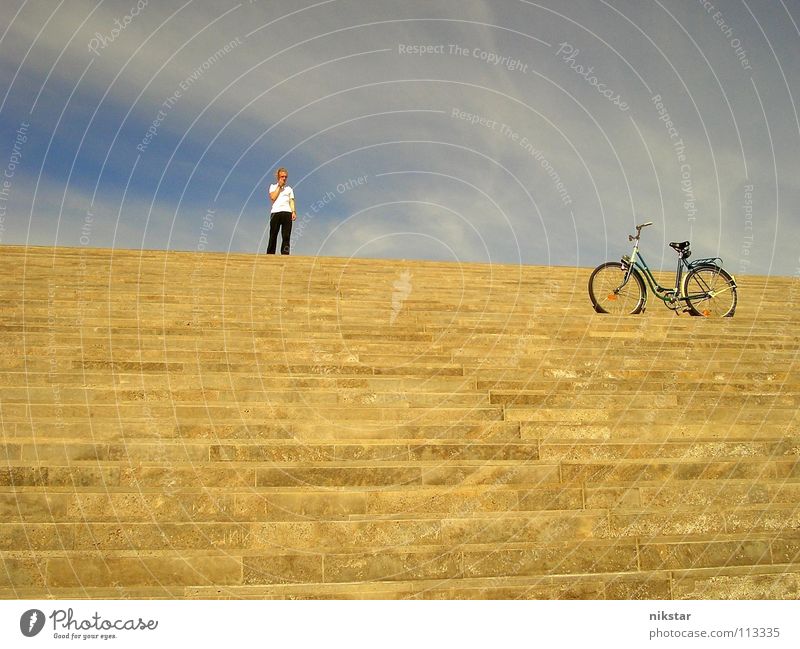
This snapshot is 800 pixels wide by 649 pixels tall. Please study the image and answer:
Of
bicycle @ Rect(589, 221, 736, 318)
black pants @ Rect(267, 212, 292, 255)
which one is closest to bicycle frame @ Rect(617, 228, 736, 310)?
bicycle @ Rect(589, 221, 736, 318)

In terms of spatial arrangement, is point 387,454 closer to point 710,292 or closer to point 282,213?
point 710,292

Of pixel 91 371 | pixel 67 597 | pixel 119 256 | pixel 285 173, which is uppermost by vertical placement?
pixel 285 173

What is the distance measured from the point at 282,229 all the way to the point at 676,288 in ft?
24.2

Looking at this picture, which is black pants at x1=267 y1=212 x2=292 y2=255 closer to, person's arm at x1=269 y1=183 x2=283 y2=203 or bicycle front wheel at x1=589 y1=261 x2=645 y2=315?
person's arm at x1=269 y1=183 x2=283 y2=203

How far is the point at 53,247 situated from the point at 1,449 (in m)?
7.35

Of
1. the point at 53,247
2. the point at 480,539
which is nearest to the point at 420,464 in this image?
the point at 480,539

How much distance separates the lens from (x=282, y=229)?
12766 millimetres

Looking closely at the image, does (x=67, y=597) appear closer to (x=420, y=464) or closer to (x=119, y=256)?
(x=420, y=464)

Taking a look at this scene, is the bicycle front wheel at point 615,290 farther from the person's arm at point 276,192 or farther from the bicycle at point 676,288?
the person's arm at point 276,192

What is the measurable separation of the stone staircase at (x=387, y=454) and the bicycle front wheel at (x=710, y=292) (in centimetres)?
69

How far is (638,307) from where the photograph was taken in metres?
9.52

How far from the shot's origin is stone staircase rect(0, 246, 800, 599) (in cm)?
425

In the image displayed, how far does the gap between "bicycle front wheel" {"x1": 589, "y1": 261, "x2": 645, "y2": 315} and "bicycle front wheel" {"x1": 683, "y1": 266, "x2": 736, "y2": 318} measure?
2.42 feet

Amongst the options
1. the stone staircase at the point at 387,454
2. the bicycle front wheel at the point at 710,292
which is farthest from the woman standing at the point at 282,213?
the bicycle front wheel at the point at 710,292
